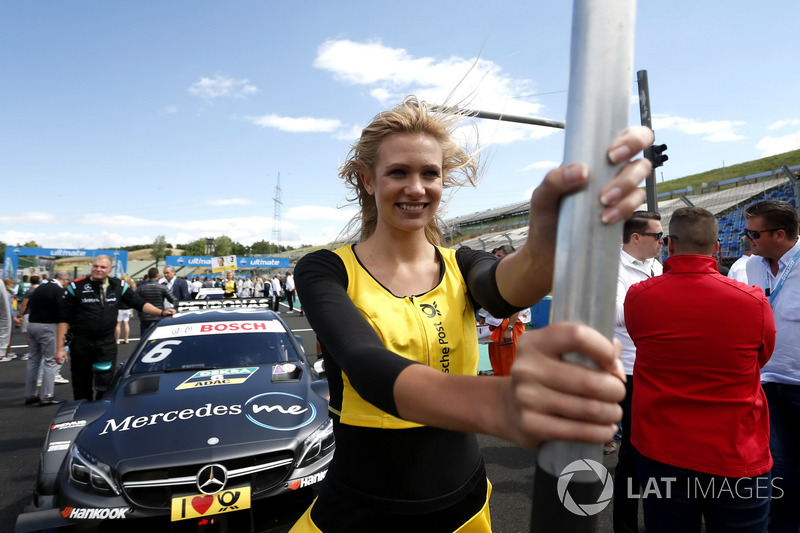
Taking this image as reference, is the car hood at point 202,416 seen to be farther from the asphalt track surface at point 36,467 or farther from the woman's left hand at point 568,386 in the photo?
the woman's left hand at point 568,386

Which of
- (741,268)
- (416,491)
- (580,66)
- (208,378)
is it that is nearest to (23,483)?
(208,378)

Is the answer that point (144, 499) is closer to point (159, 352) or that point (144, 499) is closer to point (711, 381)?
point (159, 352)

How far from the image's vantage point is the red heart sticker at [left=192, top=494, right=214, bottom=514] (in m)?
2.76

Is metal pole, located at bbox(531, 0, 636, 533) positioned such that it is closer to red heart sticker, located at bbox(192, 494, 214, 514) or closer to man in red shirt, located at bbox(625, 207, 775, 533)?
Result: man in red shirt, located at bbox(625, 207, 775, 533)

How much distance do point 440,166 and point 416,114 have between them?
0.60 ft

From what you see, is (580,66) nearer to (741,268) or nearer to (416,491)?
(416,491)

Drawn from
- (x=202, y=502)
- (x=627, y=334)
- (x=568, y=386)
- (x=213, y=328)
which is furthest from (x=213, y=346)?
(x=568, y=386)

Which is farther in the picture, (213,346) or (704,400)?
(213,346)

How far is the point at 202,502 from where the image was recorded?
9.14ft

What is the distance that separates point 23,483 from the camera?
413 cm

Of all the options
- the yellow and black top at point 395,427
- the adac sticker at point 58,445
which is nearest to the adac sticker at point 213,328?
the adac sticker at point 58,445

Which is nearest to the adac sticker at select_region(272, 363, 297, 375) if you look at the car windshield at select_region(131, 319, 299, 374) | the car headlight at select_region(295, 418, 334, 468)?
the car windshield at select_region(131, 319, 299, 374)

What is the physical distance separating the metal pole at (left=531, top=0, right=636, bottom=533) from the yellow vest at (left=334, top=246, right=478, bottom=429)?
2.63 ft

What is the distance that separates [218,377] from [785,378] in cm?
395
